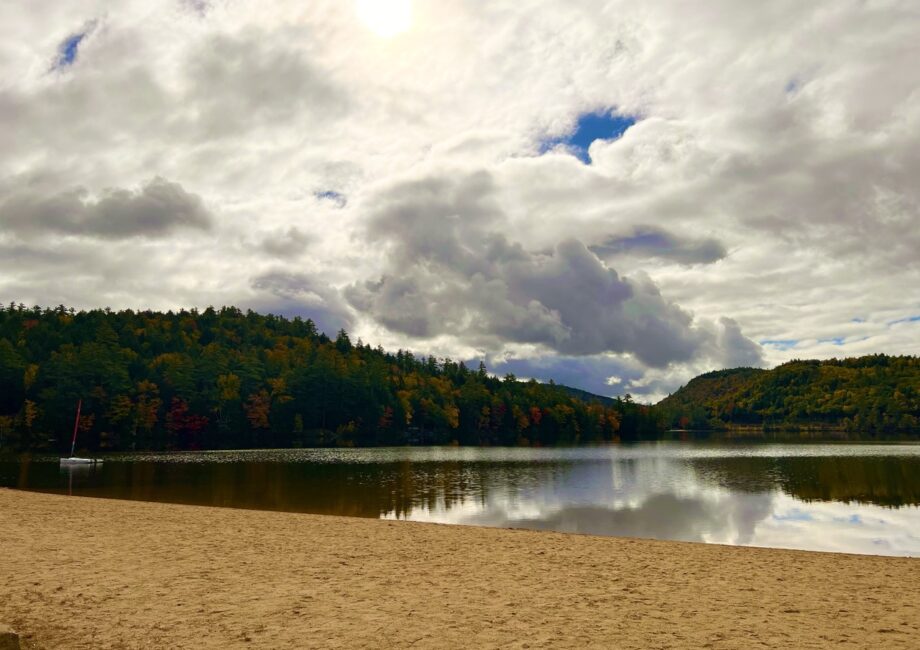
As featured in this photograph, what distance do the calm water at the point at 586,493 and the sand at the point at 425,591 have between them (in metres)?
9.15

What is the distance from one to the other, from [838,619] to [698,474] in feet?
184

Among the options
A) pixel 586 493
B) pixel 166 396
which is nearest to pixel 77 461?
pixel 586 493

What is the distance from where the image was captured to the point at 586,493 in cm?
5053

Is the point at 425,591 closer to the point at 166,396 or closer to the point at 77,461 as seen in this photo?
the point at 77,461

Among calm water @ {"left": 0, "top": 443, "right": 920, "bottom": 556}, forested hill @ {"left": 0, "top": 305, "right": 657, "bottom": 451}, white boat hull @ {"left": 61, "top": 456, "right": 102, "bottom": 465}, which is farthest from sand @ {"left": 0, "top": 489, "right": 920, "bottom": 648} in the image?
forested hill @ {"left": 0, "top": 305, "right": 657, "bottom": 451}

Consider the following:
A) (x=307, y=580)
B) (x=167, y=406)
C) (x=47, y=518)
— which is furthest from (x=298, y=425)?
(x=307, y=580)

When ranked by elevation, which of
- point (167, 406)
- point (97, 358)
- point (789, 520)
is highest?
point (97, 358)

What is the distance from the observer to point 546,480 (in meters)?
60.8

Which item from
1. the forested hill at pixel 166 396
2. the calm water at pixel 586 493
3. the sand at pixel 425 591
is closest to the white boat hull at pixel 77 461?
the calm water at pixel 586 493

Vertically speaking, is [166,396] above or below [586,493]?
above

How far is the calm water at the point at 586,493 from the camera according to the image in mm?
34562

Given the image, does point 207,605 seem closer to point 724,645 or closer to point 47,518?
point 724,645

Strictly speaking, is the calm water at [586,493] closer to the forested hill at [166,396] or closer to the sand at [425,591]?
the sand at [425,591]

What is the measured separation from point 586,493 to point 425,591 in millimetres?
35829
